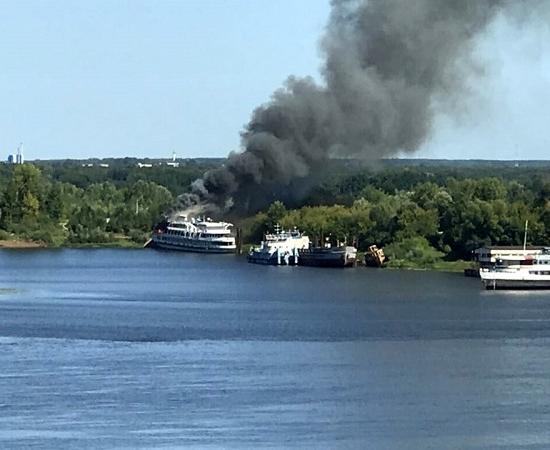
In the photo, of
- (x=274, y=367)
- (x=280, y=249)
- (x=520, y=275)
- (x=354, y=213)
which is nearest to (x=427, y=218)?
(x=280, y=249)

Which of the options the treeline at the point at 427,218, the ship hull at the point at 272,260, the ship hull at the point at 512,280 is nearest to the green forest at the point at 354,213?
the treeline at the point at 427,218

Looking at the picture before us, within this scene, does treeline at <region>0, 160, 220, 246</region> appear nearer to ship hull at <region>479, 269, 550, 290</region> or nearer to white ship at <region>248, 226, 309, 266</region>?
white ship at <region>248, 226, 309, 266</region>

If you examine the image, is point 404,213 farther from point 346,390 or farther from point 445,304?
point 346,390

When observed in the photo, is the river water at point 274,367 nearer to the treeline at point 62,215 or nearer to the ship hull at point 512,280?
the ship hull at point 512,280

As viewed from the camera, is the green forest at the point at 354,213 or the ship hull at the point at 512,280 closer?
the ship hull at the point at 512,280

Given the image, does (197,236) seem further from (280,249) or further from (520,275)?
(520,275)

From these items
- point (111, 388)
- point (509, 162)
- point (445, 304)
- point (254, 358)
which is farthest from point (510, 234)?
point (509, 162)

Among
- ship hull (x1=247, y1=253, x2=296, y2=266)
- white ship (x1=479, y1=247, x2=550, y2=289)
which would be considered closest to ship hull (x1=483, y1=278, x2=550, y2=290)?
white ship (x1=479, y1=247, x2=550, y2=289)
